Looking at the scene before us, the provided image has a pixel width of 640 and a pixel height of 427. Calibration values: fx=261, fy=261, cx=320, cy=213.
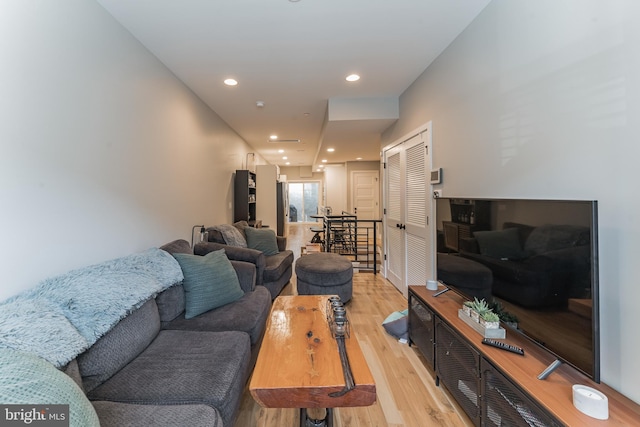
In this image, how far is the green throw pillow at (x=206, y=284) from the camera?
2016 millimetres

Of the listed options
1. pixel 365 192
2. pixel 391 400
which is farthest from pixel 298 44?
pixel 365 192

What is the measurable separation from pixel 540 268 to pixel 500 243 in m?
0.26

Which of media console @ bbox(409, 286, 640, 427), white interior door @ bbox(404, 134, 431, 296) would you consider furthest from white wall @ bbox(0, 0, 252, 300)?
white interior door @ bbox(404, 134, 431, 296)

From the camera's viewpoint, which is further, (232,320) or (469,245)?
(232,320)

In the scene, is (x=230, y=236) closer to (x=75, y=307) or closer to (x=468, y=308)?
(x=75, y=307)

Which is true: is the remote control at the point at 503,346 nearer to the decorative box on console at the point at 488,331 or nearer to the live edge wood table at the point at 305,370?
the decorative box on console at the point at 488,331

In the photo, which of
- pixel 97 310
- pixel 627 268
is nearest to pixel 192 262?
pixel 97 310

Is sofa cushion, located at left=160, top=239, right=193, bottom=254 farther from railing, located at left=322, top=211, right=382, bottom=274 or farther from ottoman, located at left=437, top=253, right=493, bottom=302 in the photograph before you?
railing, located at left=322, top=211, right=382, bottom=274

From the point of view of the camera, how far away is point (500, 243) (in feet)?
4.88

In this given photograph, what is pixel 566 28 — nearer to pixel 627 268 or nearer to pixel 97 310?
pixel 627 268

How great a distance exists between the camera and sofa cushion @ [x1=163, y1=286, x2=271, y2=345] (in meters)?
1.85

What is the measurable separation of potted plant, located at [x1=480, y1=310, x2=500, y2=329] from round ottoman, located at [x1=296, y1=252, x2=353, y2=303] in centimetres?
177

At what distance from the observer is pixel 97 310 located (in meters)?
1.32

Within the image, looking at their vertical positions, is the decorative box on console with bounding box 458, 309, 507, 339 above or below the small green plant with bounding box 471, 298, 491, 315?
below
